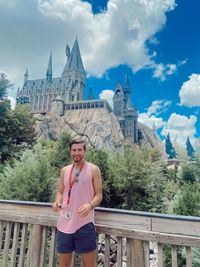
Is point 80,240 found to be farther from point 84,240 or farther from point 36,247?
point 36,247

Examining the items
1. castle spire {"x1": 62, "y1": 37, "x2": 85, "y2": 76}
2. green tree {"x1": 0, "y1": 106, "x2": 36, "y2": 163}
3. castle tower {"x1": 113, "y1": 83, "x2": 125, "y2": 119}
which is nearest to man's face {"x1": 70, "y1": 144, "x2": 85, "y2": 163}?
green tree {"x1": 0, "y1": 106, "x2": 36, "y2": 163}

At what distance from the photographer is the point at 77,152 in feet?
6.29

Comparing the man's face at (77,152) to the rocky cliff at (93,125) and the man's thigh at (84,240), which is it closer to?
the man's thigh at (84,240)

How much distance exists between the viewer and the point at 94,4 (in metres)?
12.2

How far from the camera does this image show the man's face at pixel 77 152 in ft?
6.26

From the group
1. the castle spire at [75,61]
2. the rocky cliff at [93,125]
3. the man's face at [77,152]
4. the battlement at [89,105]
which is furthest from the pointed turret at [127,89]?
the man's face at [77,152]

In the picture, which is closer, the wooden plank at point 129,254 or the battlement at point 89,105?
the wooden plank at point 129,254

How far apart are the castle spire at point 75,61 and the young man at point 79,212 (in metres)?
80.7

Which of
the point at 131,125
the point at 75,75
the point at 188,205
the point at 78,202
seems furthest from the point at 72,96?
the point at 78,202

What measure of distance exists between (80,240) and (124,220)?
36cm

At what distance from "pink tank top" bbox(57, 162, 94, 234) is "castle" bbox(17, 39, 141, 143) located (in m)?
61.5

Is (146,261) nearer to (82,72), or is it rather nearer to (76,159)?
(76,159)

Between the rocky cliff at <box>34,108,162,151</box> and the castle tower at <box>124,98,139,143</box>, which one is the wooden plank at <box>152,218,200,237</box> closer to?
the rocky cliff at <box>34,108,162,151</box>

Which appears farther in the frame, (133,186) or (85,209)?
(133,186)
